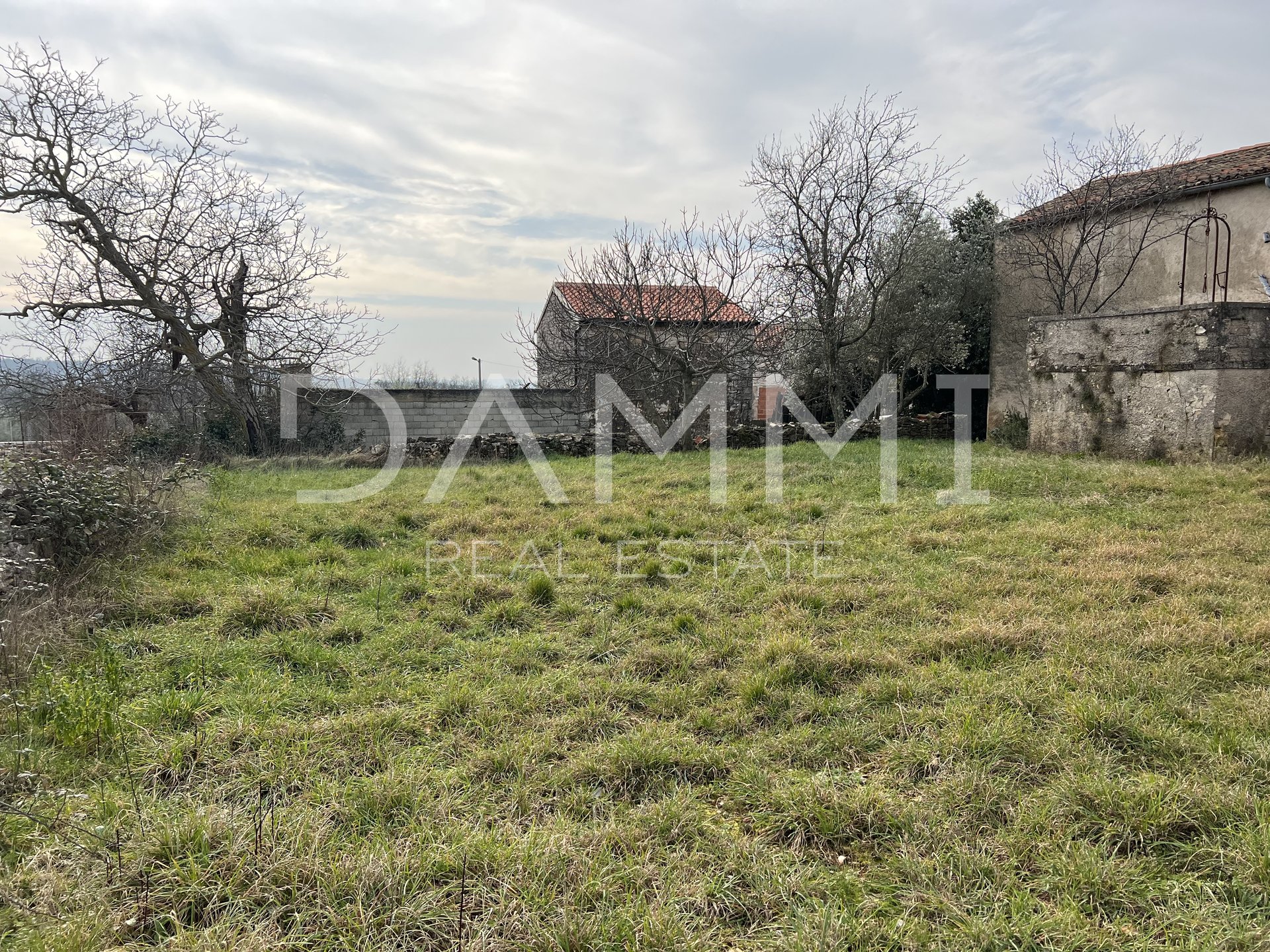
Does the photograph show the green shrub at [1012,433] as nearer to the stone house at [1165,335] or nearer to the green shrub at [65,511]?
the stone house at [1165,335]

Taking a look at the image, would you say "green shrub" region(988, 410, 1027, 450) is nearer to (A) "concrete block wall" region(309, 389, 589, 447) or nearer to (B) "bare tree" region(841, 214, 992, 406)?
(B) "bare tree" region(841, 214, 992, 406)

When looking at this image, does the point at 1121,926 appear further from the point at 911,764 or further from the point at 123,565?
the point at 123,565

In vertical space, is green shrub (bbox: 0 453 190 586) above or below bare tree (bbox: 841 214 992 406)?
below

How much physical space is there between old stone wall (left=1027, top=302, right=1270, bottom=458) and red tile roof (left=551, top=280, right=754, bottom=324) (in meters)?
5.87

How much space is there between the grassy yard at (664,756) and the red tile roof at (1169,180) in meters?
11.7

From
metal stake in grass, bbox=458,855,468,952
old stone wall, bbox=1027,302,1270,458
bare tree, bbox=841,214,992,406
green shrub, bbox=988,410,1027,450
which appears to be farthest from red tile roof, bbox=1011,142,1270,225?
metal stake in grass, bbox=458,855,468,952

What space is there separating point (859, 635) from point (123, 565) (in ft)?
17.8

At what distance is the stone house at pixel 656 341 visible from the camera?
47.3 feet

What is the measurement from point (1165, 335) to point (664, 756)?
10.3 m

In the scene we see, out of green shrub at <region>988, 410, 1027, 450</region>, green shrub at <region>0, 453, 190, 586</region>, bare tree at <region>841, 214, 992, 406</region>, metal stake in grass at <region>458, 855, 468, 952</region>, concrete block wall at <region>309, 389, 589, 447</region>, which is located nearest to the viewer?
metal stake in grass at <region>458, 855, 468, 952</region>

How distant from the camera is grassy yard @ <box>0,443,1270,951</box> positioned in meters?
2.03

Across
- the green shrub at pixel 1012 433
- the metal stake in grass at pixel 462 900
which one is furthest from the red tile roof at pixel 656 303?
the metal stake in grass at pixel 462 900

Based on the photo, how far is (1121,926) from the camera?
1940mm

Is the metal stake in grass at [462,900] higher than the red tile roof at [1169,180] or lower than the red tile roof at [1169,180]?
lower
